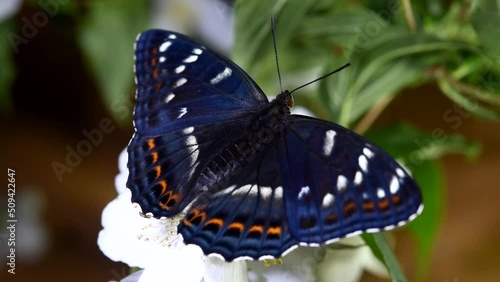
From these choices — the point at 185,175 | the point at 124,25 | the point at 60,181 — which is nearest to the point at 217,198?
the point at 185,175

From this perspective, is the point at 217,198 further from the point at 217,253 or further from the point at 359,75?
the point at 359,75

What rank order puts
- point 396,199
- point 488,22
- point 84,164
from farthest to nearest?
point 84,164, point 488,22, point 396,199

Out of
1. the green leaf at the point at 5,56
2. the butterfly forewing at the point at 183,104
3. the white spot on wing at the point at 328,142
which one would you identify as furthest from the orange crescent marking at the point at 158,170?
the green leaf at the point at 5,56

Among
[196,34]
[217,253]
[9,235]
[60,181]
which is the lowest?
[217,253]

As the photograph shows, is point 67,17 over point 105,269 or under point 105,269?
over

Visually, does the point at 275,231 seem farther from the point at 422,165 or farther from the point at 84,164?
the point at 84,164

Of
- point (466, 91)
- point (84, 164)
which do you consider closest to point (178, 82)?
point (466, 91)
